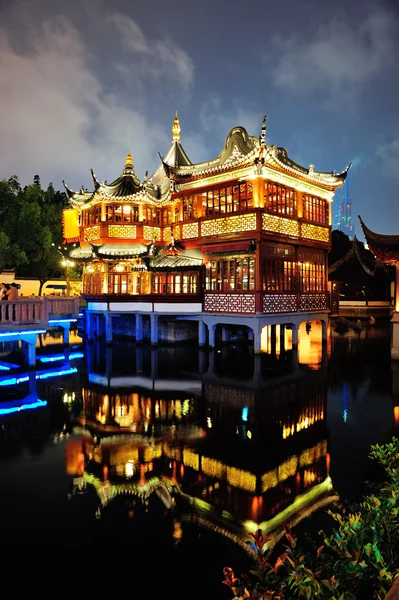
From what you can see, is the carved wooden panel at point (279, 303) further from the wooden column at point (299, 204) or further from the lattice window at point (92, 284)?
the lattice window at point (92, 284)

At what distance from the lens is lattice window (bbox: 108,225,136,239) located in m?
26.0

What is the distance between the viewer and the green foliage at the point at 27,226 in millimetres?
35531

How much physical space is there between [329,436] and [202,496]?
3.99 m

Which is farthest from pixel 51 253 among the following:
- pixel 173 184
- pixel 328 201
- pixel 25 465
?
pixel 25 465

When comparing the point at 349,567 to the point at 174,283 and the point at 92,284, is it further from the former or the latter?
the point at 92,284

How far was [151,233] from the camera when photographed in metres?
26.4

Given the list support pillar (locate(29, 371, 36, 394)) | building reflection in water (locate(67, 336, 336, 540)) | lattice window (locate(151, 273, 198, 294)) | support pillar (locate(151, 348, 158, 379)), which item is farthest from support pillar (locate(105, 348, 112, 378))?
lattice window (locate(151, 273, 198, 294))

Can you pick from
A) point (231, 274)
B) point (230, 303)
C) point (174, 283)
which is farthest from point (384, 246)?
point (174, 283)

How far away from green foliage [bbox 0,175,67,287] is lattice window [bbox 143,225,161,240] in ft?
46.4

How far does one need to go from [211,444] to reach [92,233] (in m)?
21.1

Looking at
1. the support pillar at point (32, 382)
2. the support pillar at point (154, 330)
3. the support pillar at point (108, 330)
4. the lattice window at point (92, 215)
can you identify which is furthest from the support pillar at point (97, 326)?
the support pillar at point (32, 382)

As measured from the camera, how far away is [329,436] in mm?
9172

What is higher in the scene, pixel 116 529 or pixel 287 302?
pixel 287 302

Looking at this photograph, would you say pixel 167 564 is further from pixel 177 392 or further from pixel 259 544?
pixel 177 392
